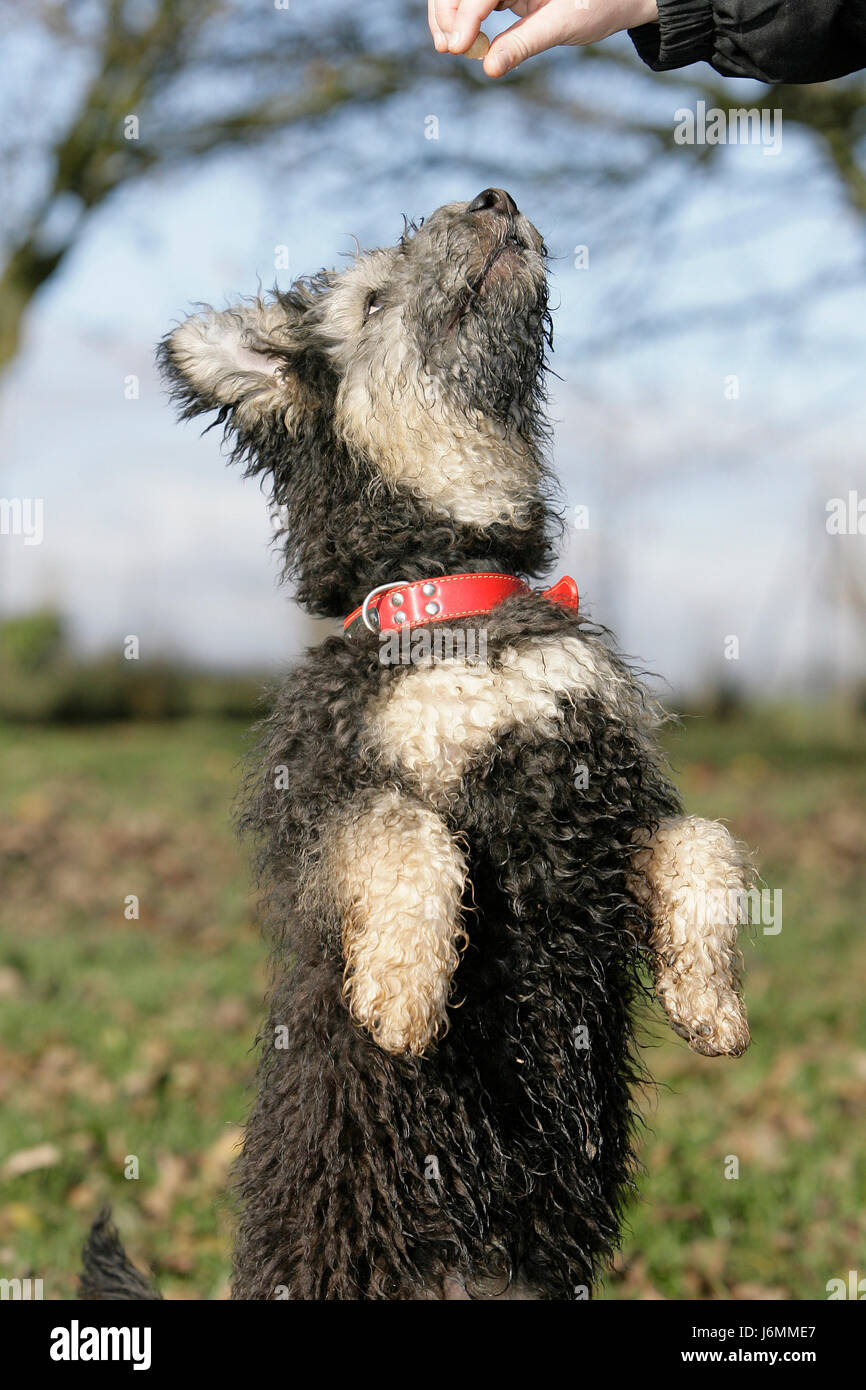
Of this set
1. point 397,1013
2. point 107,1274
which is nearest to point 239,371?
point 397,1013

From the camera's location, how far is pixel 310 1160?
2562 mm

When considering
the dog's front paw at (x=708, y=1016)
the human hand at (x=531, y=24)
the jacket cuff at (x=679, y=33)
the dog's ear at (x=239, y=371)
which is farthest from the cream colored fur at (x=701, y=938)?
the jacket cuff at (x=679, y=33)

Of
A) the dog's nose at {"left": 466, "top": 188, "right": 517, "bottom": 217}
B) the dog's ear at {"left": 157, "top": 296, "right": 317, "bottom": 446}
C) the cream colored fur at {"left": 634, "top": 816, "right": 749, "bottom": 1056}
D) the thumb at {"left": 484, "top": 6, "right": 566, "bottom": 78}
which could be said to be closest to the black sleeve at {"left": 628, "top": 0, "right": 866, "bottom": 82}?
the thumb at {"left": 484, "top": 6, "right": 566, "bottom": 78}

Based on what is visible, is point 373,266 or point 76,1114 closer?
point 373,266

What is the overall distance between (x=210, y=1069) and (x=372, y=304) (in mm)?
4169

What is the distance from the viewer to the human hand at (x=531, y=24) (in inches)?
96.1

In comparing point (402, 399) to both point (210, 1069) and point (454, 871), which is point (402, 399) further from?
point (210, 1069)

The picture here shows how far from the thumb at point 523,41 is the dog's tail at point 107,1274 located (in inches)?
125

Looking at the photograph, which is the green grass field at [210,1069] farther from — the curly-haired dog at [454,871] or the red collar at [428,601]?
the red collar at [428,601]

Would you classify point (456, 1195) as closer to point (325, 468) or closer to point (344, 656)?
point (344, 656)

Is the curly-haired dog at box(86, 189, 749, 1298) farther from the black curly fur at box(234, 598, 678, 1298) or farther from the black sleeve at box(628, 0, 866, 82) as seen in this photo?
the black sleeve at box(628, 0, 866, 82)

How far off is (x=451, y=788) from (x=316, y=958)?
536mm

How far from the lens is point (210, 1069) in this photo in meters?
5.77
